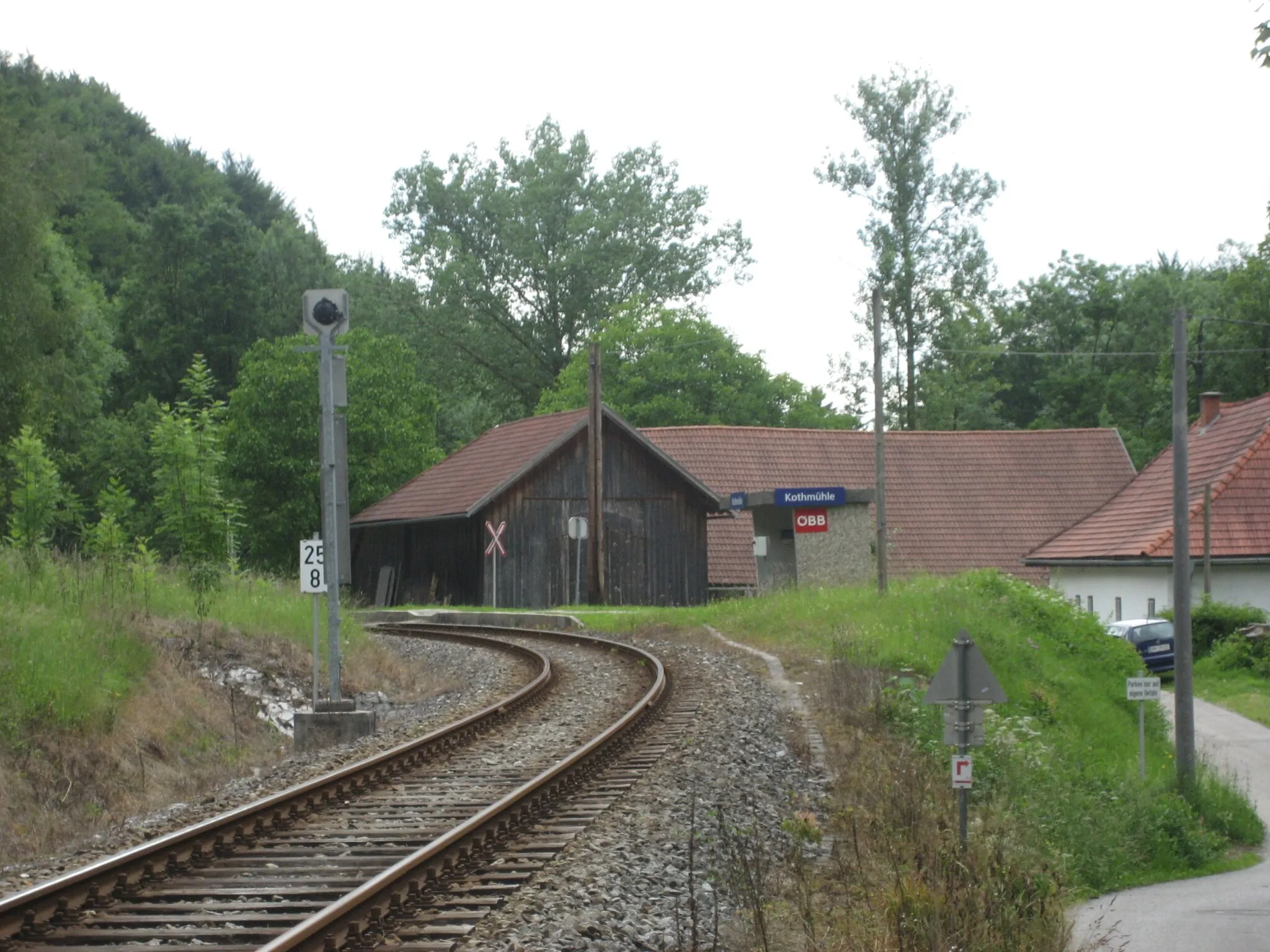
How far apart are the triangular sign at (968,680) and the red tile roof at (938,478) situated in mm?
32974

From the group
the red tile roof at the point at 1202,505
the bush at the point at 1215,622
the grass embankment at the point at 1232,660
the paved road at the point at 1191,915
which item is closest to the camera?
the paved road at the point at 1191,915

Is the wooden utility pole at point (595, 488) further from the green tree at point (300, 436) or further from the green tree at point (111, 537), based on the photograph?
the green tree at point (300, 436)

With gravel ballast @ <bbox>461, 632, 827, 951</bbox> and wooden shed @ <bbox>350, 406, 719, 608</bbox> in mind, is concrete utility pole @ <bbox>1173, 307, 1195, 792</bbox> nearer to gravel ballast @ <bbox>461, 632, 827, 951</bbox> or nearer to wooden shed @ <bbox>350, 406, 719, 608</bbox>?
gravel ballast @ <bbox>461, 632, 827, 951</bbox>

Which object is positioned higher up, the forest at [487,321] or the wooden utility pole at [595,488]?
the forest at [487,321]

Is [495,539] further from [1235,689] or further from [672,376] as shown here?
[672,376]

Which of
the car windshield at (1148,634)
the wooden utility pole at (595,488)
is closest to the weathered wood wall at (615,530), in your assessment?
the wooden utility pole at (595,488)

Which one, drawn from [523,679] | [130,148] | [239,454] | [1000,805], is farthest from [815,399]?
[1000,805]

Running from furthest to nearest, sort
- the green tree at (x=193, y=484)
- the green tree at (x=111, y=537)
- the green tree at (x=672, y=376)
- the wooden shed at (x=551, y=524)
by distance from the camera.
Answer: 1. the green tree at (x=672, y=376)
2. the green tree at (x=193, y=484)
3. the wooden shed at (x=551, y=524)
4. the green tree at (x=111, y=537)

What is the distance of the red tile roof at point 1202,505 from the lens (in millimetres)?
38344

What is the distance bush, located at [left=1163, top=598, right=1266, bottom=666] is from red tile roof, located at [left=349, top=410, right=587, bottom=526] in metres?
16.5

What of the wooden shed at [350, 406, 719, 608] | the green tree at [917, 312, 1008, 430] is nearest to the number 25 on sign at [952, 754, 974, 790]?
the wooden shed at [350, 406, 719, 608]

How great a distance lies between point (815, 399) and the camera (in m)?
64.0

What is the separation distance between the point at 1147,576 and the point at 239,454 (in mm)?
28065

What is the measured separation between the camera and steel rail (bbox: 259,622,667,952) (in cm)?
696
